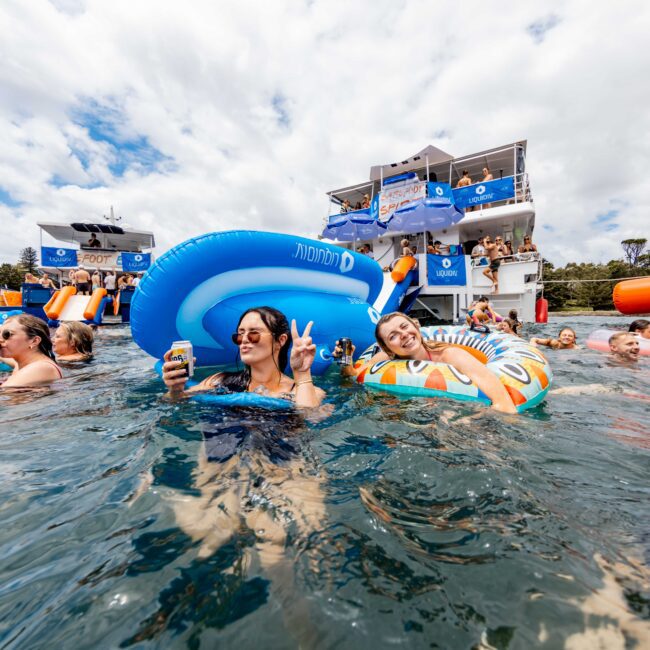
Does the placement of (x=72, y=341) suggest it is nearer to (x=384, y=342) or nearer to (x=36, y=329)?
(x=36, y=329)

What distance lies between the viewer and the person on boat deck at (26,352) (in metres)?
3.03

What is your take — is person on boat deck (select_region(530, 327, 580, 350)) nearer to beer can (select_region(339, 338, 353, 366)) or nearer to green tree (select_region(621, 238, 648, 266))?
beer can (select_region(339, 338, 353, 366))

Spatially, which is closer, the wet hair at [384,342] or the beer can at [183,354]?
the beer can at [183,354]

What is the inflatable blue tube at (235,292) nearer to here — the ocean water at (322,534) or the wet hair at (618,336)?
the ocean water at (322,534)

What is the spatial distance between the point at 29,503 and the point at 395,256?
15274 millimetres

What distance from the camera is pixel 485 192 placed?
1271cm

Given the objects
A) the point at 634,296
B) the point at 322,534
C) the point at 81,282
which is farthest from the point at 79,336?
the point at 634,296

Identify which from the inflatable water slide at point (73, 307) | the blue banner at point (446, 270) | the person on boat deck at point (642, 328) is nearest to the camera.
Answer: the person on boat deck at point (642, 328)

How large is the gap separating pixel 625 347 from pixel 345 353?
14.4 ft

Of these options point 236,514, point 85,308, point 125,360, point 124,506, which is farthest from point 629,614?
point 85,308

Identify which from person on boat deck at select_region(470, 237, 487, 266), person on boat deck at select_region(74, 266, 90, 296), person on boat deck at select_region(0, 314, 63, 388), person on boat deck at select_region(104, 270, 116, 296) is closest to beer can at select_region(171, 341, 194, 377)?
person on boat deck at select_region(0, 314, 63, 388)

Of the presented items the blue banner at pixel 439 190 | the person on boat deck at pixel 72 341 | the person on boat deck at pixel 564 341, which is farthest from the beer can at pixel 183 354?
the blue banner at pixel 439 190

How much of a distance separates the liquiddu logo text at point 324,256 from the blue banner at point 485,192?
36.2 ft

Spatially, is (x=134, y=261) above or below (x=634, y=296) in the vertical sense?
above
